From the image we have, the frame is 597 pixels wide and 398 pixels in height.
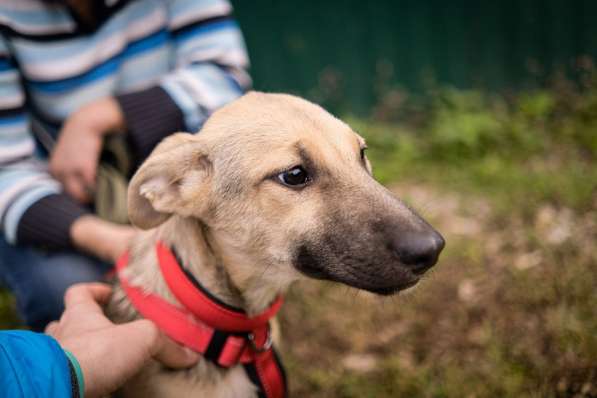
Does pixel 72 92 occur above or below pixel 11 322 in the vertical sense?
above

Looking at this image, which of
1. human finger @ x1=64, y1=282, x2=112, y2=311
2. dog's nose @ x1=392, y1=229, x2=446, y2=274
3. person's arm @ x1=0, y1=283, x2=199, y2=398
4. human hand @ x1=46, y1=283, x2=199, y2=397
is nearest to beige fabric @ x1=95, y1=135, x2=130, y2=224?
human finger @ x1=64, y1=282, x2=112, y2=311

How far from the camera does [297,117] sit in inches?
87.3

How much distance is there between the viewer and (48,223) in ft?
9.18

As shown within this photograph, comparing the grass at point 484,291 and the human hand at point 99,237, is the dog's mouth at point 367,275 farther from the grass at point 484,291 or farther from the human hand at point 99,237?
the human hand at point 99,237

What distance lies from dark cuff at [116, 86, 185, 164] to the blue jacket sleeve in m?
1.55

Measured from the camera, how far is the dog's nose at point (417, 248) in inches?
74.2

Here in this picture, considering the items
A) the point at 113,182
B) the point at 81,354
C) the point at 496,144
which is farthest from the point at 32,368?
the point at 496,144

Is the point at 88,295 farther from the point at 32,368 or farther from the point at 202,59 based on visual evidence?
the point at 202,59

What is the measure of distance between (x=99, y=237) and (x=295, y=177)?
131 centimetres

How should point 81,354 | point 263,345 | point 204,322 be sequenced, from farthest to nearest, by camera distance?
point 263,345
point 204,322
point 81,354

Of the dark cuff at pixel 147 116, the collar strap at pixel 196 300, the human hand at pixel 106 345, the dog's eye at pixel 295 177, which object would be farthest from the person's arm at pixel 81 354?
the dark cuff at pixel 147 116

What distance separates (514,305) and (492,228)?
0.97 meters

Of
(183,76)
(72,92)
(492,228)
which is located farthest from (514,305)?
(72,92)

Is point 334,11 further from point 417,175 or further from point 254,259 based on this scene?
point 254,259
